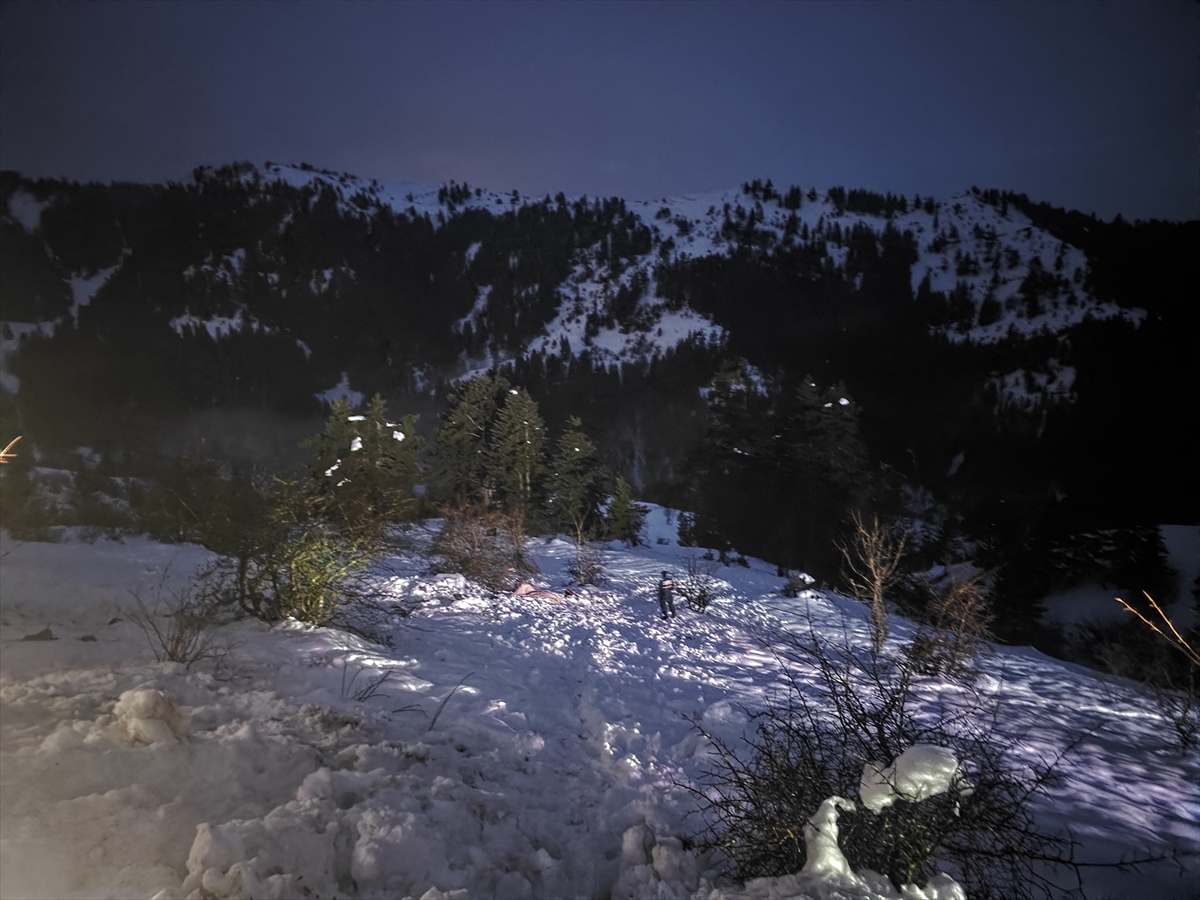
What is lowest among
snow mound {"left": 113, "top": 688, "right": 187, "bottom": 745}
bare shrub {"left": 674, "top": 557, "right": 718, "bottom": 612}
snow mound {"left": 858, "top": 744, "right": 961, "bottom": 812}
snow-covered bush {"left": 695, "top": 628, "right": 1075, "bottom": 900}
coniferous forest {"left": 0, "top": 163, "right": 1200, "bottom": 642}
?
bare shrub {"left": 674, "top": 557, "right": 718, "bottom": 612}

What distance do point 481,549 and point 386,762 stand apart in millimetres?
10126

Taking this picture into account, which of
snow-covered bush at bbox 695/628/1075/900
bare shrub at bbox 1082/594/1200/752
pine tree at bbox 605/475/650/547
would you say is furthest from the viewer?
pine tree at bbox 605/475/650/547

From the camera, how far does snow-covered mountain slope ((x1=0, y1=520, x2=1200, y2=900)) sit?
2.67 meters

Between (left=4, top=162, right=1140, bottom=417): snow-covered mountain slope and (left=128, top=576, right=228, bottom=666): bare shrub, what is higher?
(left=4, top=162, right=1140, bottom=417): snow-covered mountain slope

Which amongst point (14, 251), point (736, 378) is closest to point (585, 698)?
point (736, 378)

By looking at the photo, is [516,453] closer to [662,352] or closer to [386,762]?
[386,762]

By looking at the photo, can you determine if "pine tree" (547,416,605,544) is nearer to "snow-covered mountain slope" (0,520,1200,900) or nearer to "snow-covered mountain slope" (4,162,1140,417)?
"snow-covered mountain slope" (0,520,1200,900)

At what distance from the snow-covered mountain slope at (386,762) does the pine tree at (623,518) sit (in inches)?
833

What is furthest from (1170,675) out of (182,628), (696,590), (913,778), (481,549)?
(182,628)

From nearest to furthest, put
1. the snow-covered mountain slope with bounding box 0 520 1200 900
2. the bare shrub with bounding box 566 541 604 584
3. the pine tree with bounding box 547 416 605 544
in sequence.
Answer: the snow-covered mountain slope with bounding box 0 520 1200 900
the bare shrub with bounding box 566 541 604 584
the pine tree with bounding box 547 416 605 544

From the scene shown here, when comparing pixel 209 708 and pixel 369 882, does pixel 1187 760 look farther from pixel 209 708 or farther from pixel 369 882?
pixel 209 708

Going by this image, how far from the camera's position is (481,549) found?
13820mm

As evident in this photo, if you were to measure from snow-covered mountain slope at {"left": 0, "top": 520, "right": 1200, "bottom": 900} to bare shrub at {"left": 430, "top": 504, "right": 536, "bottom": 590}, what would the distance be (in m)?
4.06

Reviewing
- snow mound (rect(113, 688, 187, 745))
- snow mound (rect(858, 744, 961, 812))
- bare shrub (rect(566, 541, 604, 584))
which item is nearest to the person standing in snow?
bare shrub (rect(566, 541, 604, 584))
